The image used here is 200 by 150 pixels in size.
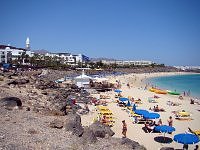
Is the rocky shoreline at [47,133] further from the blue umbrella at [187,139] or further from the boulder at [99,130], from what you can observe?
the blue umbrella at [187,139]

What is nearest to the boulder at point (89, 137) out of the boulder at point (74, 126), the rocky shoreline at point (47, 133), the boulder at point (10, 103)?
the rocky shoreline at point (47, 133)

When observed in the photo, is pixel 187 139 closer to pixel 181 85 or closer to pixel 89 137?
pixel 89 137

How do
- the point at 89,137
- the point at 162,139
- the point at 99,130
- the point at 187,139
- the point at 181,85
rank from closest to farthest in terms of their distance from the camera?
1. the point at 89,137
2. the point at 187,139
3. the point at 99,130
4. the point at 162,139
5. the point at 181,85

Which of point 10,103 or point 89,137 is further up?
point 10,103

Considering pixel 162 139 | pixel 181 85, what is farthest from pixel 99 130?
pixel 181 85

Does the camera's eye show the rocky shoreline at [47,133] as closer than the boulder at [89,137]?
Yes

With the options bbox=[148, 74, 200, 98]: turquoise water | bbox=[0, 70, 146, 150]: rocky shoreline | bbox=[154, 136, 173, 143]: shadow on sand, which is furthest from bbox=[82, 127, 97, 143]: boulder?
bbox=[148, 74, 200, 98]: turquoise water

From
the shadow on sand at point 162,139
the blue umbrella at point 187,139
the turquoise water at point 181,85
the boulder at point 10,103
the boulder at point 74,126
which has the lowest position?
the turquoise water at point 181,85

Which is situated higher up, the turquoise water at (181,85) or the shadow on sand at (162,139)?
the shadow on sand at (162,139)

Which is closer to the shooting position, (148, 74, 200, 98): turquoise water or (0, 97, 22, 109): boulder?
(0, 97, 22, 109): boulder

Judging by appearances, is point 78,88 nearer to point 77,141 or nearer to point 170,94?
point 170,94

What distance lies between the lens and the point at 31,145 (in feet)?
41.7

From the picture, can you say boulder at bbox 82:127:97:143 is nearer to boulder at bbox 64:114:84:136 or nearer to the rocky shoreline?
the rocky shoreline

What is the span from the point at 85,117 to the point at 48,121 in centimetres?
605
